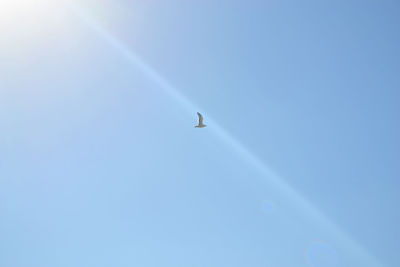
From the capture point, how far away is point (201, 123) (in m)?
95.1
